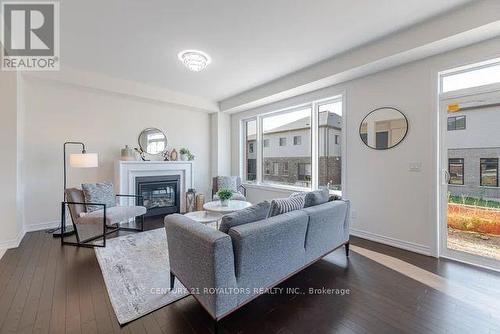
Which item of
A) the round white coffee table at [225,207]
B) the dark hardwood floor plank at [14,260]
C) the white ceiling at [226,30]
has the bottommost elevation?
the dark hardwood floor plank at [14,260]

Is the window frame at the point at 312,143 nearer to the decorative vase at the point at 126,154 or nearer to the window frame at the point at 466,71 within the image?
the window frame at the point at 466,71

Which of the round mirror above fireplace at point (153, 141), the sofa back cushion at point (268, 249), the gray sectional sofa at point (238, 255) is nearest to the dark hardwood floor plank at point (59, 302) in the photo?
the gray sectional sofa at point (238, 255)

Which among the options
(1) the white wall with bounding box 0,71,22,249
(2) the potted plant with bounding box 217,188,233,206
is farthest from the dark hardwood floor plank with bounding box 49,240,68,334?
(2) the potted plant with bounding box 217,188,233,206

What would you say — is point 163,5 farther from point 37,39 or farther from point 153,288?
point 153,288

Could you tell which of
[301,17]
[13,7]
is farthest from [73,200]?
[301,17]

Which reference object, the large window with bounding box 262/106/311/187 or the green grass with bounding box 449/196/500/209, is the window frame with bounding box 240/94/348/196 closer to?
the large window with bounding box 262/106/311/187

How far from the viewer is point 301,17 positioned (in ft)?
8.25

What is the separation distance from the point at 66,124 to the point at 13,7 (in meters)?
2.11

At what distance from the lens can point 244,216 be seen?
6.26ft

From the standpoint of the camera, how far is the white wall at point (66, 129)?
382 centimetres

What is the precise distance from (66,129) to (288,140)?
4.31 meters

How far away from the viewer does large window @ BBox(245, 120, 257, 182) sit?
5.81 metres

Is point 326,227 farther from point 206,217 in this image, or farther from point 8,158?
point 8,158

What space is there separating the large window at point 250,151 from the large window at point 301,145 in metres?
0.03
